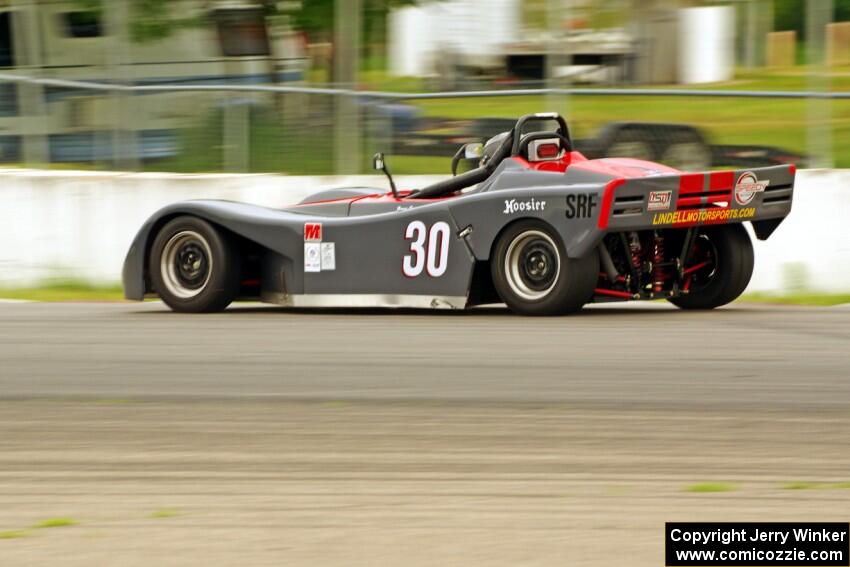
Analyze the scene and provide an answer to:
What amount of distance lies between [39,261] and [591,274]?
677cm

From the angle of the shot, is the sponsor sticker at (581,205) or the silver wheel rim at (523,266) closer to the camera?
the sponsor sticker at (581,205)

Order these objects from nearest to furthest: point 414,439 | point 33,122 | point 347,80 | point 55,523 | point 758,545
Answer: point 758,545 < point 55,523 < point 414,439 < point 347,80 < point 33,122

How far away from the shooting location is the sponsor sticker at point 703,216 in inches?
353

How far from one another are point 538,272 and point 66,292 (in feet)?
19.6

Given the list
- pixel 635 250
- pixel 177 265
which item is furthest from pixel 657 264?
pixel 177 265

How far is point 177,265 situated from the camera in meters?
10.4

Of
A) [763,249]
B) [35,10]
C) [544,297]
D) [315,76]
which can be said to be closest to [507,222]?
[544,297]

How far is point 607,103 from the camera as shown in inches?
527

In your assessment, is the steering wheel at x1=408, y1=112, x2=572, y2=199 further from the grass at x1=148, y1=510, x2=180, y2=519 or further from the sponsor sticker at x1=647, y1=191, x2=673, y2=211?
the grass at x1=148, y1=510, x2=180, y2=519

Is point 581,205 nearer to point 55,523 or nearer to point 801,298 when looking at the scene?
point 801,298

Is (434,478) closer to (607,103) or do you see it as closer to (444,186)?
(444,186)

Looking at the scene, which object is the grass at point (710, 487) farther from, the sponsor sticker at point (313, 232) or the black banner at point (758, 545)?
the sponsor sticker at point (313, 232)

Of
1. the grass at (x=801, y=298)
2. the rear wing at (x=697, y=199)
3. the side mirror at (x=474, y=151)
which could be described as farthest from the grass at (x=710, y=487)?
the grass at (x=801, y=298)

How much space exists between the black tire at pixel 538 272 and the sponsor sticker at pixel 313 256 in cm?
130
